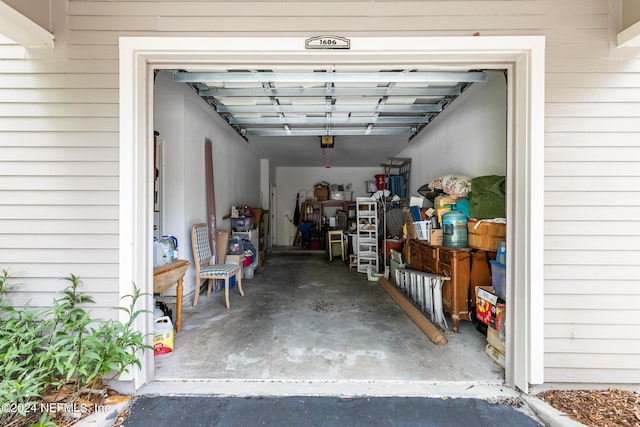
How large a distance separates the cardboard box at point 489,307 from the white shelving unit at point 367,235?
105 inches

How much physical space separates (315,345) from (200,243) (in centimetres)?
208

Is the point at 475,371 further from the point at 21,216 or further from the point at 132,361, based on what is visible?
the point at 21,216

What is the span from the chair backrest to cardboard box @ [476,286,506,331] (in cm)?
310

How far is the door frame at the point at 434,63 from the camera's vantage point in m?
1.72

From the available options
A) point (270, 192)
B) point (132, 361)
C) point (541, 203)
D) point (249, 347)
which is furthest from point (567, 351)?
point (270, 192)

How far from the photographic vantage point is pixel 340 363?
2.11 m

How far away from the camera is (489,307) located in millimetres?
2271

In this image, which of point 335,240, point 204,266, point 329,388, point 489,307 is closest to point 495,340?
point 489,307

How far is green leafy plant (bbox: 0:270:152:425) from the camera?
4.83 feet

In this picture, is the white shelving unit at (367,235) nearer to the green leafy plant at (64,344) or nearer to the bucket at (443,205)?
the bucket at (443,205)

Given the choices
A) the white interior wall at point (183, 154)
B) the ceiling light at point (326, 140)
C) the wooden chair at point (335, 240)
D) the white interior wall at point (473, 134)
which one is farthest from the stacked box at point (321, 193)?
the white interior wall at point (183, 154)

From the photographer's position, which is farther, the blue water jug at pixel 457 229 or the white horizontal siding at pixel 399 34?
the blue water jug at pixel 457 229

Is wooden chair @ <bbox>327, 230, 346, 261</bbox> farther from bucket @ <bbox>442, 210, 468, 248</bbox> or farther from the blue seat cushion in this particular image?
bucket @ <bbox>442, 210, 468, 248</bbox>

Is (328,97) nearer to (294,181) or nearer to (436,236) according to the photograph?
(436,236)
